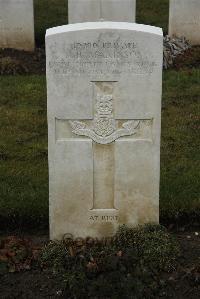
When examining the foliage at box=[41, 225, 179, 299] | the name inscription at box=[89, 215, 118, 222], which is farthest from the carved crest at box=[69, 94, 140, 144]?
the foliage at box=[41, 225, 179, 299]

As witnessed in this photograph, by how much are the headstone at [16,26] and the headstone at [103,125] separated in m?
7.59

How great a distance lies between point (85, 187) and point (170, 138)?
2830 millimetres

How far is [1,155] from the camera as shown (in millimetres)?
7562

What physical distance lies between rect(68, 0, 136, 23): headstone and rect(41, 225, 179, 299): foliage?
298 inches

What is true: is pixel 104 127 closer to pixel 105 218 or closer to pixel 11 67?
pixel 105 218

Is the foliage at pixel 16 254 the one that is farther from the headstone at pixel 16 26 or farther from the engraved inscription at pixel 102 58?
the headstone at pixel 16 26

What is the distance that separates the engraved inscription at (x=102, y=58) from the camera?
5141 millimetres

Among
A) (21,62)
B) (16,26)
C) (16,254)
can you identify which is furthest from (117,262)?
(16,26)

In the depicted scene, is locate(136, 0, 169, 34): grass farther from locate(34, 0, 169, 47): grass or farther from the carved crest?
the carved crest

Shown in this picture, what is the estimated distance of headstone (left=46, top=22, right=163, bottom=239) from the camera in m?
5.16

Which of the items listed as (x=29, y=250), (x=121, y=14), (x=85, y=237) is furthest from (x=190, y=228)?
(x=121, y=14)

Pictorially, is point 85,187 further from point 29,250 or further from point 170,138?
point 170,138

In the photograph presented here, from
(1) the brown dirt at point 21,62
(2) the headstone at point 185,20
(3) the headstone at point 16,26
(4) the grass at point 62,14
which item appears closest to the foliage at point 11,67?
→ (1) the brown dirt at point 21,62

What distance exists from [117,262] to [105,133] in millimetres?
1058
